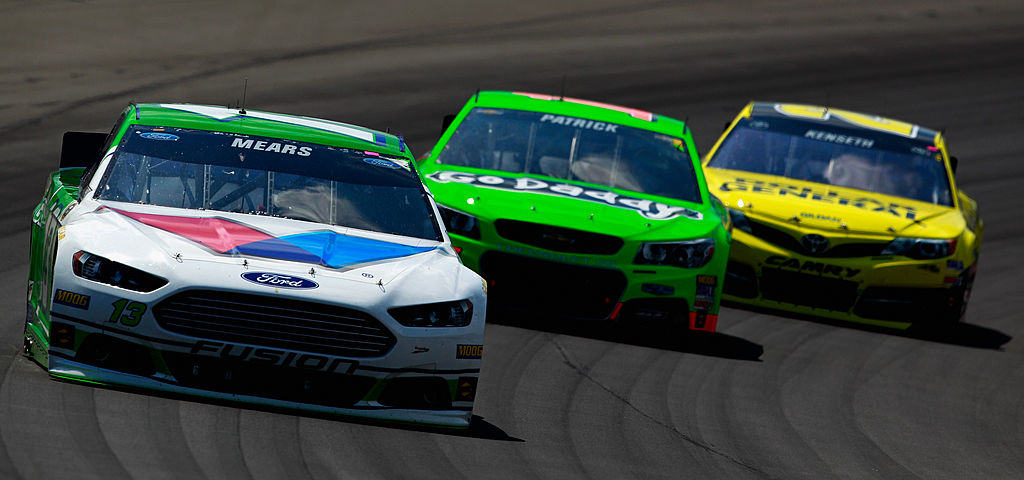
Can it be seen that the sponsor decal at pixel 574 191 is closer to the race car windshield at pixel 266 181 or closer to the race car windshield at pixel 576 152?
the race car windshield at pixel 576 152

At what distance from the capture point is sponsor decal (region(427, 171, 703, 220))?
11602mm

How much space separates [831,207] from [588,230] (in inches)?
119

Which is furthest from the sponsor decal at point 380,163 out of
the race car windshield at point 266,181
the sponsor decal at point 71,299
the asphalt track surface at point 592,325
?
the sponsor decal at point 71,299

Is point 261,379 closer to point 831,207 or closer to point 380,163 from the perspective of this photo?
point 380,163

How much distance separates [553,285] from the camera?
11.1 m

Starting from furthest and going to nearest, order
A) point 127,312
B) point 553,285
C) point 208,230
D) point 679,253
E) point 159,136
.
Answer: point 679,253 < point 553,285 < point 159,136 < point 208,230 < point 127,312

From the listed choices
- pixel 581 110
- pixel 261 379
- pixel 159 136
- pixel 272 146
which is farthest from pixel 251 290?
pixel 581 110

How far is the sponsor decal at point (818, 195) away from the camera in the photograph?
44.4ft

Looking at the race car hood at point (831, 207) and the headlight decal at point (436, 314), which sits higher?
the headlight decal at point (436, 314)

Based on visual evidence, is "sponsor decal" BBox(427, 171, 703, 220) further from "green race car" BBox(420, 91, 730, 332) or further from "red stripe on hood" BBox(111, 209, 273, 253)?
"red stripe on hood" BBox(111, 209, 273, 253)

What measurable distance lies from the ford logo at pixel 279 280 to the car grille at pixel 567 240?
Answer: 12.4ft

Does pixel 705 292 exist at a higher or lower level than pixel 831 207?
lower

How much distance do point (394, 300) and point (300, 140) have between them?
169 centimetres

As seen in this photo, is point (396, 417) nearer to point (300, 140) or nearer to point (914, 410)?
point (300, 140)
